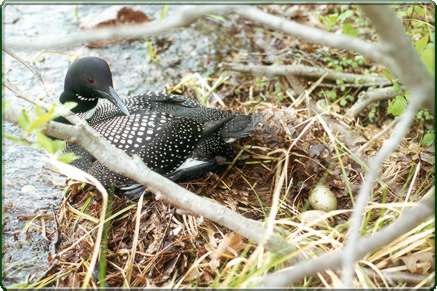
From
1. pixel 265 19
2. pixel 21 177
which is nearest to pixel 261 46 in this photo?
pixel 21 177

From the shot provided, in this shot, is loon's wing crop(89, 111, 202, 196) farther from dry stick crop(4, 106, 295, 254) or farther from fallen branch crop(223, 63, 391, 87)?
fallen branch crop(223, 63, 391, 87)

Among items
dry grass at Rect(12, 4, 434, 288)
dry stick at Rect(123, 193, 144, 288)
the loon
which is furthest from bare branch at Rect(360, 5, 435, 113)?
the loon

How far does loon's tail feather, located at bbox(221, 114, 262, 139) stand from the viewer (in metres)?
2.30

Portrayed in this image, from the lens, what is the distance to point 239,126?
2320 millimetres

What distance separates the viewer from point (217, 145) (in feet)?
7.60

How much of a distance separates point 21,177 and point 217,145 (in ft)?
2.76

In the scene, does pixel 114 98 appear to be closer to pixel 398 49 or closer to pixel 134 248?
pixel 134 248

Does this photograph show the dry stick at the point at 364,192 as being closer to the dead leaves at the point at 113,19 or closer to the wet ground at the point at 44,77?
the wet ground at the point at 44,77

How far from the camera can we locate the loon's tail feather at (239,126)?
230cm

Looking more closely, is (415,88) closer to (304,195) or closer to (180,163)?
(304,195)

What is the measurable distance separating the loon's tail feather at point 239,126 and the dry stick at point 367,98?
51 centimetres

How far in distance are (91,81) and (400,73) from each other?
1.43m

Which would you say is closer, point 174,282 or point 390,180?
point 174,282

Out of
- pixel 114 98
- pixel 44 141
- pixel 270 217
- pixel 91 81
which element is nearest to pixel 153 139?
pixel 114 98
